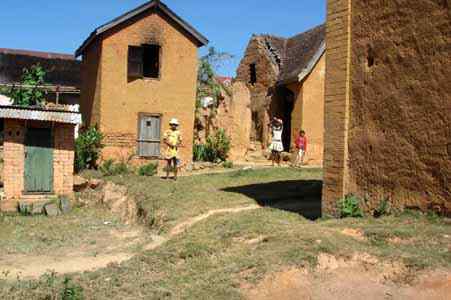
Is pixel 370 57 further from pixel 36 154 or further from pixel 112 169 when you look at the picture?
pixel 112 169

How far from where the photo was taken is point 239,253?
25.2ft

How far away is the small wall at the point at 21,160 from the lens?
1435 cm

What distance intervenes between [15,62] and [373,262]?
2423 centimetres

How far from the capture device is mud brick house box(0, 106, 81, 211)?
14.4 m

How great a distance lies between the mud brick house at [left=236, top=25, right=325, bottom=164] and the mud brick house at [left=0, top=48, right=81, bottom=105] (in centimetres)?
828

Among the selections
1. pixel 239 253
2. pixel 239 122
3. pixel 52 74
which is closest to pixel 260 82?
pixel 239 122

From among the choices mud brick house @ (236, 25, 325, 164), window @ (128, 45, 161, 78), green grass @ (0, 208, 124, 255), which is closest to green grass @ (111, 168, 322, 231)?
green grass @ (0, 208, 124, 255)

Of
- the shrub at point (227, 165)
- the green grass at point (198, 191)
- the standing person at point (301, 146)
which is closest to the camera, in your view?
the green grass at point (198, 191)

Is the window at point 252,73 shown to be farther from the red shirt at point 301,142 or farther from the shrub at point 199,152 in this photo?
the red shirt at point 301,142

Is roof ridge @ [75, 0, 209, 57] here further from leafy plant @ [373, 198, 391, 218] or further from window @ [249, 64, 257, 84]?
leafy plant @ [373, 198, 391, 218]

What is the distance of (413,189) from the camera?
8.43m

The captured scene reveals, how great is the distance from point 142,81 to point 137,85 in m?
0.23

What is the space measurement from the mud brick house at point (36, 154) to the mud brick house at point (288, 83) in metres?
10.7

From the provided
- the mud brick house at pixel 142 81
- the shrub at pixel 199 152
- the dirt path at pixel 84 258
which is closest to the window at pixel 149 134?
the mud brick house at pixel 142 81
